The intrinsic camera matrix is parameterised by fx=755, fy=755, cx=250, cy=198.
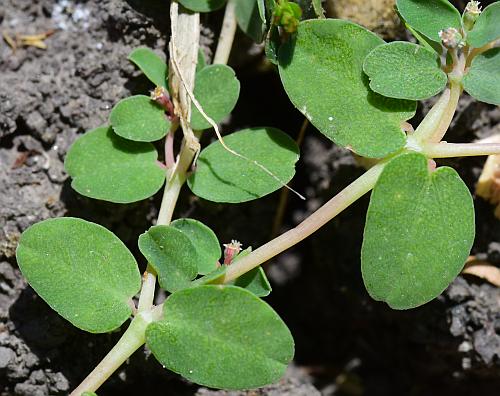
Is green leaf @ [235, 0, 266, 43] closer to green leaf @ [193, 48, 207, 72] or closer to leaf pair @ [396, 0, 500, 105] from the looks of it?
green leaf @ [193, 48, 207, 72]

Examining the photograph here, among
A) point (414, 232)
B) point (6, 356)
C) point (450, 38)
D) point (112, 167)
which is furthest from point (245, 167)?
point (6, 356)

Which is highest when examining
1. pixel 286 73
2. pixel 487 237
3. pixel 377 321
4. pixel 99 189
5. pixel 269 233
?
pixel 286 73

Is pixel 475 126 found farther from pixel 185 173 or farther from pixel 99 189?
pixel 99 189

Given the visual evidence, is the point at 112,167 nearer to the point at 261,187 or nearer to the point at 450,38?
the point at 261,187

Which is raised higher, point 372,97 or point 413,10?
point 413,10

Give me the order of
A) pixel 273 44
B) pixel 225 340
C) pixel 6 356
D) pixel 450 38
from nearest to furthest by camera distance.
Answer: pixel 225 340
pixel 450 38
pixel 273 44
pixel 6 356

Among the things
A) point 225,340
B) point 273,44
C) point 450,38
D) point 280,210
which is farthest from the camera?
point 280,210

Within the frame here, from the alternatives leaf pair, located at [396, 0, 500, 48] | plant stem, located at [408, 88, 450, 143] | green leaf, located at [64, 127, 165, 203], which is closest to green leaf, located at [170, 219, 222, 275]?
green leaf, located at [64, 127, 165, 203]

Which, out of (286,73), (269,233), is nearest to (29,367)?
(269,233)
